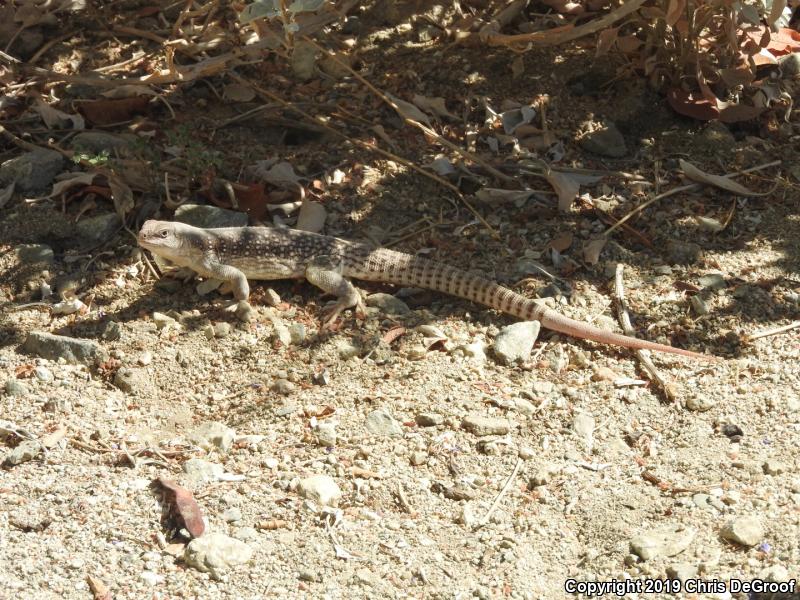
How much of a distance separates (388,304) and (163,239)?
4.64 ft

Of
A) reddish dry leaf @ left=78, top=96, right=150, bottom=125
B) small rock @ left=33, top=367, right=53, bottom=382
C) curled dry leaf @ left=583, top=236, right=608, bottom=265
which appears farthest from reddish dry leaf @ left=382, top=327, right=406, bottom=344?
Answer: reddish dry leaf @ left=78, top=96, right=150, bottom=125

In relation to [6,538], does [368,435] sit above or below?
below

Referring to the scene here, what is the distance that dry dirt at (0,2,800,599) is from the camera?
13.2 feet

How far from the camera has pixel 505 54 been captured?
24.2ft

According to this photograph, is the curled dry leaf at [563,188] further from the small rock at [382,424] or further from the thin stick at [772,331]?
the small rock at [382,424]

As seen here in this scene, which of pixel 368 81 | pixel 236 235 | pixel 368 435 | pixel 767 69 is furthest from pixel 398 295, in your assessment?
pixel 767 69

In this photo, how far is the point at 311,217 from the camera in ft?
21.0

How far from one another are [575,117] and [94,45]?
3.86 meters

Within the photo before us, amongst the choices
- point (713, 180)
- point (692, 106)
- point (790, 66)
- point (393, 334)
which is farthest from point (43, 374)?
point (790, 66)

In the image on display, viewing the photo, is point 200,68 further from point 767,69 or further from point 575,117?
point 767,69

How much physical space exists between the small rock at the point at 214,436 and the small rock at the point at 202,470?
148 millimetres

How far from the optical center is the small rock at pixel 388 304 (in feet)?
19.0

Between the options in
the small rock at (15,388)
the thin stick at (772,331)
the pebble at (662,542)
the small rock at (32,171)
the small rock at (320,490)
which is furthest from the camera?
the small rock at (32,171)

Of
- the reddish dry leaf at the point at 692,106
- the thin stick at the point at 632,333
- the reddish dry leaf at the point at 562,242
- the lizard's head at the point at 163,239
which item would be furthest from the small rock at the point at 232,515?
the reddish dry leaf at the point at 692,106
